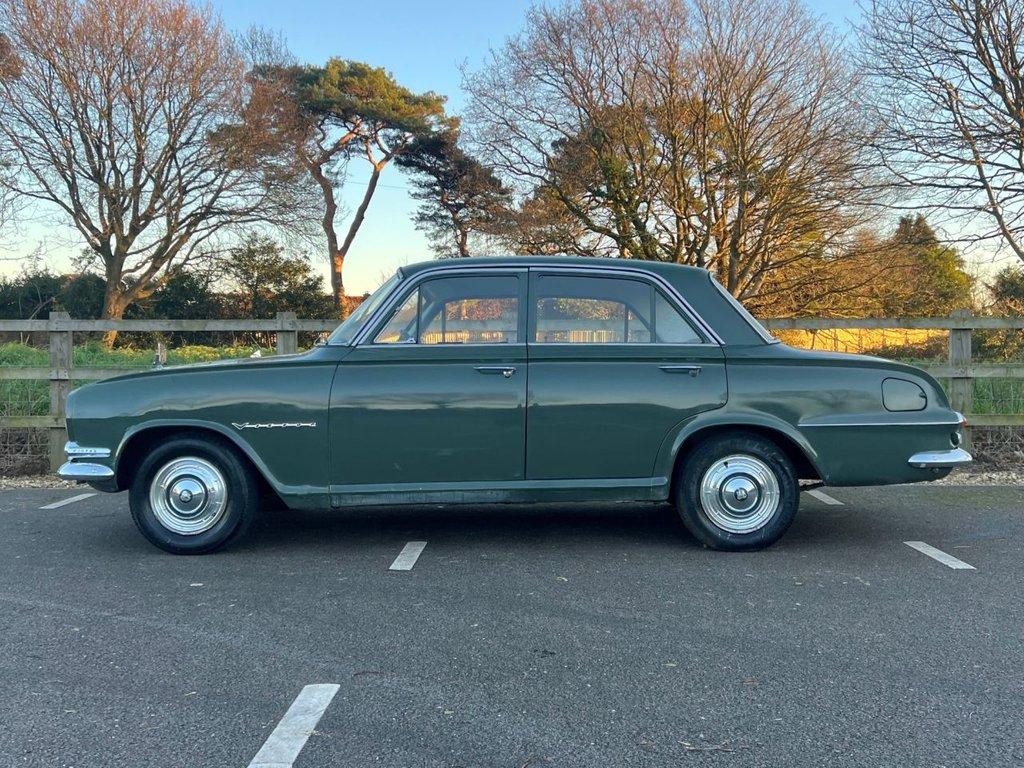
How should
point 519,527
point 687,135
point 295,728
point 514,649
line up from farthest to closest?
point 687,135 < point 519,527 < point 514,649 < point 295,728

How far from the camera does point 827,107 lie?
18.7m

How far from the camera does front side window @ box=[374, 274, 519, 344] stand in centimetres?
481

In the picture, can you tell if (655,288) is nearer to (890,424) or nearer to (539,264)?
(539,264)

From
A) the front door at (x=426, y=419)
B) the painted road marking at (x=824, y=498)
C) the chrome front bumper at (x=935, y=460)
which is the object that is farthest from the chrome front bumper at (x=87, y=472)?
the painted road marking at (x=824, y=498)

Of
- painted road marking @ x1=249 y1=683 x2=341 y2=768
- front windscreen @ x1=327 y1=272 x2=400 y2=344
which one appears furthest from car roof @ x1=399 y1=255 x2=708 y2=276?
painted road marking @ x1=249 y1=683 x2=341 y2=768

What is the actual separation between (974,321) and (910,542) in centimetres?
329

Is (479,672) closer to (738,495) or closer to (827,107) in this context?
(738,495)

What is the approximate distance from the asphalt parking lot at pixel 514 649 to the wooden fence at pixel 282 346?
2.36m

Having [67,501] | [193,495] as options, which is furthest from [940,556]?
[67,501]

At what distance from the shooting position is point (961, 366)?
7.45 meters

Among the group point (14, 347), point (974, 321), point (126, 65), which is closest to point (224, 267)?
point (126, 65)

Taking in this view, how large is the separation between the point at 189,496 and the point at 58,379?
12.0 ft

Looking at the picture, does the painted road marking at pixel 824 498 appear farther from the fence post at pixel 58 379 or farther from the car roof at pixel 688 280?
the fence post at pixel 58 379

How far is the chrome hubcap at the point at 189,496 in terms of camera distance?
15.6 ft
